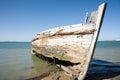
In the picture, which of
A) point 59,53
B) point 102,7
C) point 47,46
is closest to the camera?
point 102,7

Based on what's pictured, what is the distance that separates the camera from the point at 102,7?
194 inches

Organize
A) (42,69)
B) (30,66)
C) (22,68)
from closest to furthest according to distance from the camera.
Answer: (42,69) < (22,68) < (30,66)

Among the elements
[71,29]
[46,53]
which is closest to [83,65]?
[71,29]

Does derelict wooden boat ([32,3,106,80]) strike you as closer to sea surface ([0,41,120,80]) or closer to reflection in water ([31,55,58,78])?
reflection in water ([31,55,58,78])

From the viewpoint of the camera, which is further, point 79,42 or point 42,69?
point 42,69

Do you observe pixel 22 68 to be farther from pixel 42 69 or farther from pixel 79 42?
pixel 79 42

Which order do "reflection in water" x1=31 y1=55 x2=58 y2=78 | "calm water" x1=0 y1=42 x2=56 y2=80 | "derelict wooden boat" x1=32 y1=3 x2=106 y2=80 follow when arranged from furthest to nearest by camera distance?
"reflection in water" x1=31 y1=55 x2=58 y2=78 → "calm water" x1=0 y1=42 x2=56 y2=80 → "derelict wooden boat" x1=32 y1=3 x2=106 y2=80

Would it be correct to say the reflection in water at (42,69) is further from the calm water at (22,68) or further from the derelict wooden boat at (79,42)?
the derelict wooden boat at (79,42)

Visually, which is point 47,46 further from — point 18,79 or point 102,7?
point 102,7

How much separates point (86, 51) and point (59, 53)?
7.89ft

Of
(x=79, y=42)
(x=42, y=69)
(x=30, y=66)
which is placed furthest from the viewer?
(x=30, y=66)

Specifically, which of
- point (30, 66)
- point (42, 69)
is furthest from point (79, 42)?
point (30, 66)

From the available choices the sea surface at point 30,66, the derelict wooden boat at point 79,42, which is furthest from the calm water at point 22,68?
the derelict wooden boat at point 79,42

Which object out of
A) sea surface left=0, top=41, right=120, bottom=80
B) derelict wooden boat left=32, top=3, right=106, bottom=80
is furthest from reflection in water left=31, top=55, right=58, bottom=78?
derelict wooden boat left=32, top=3, right=106, bottom=80
